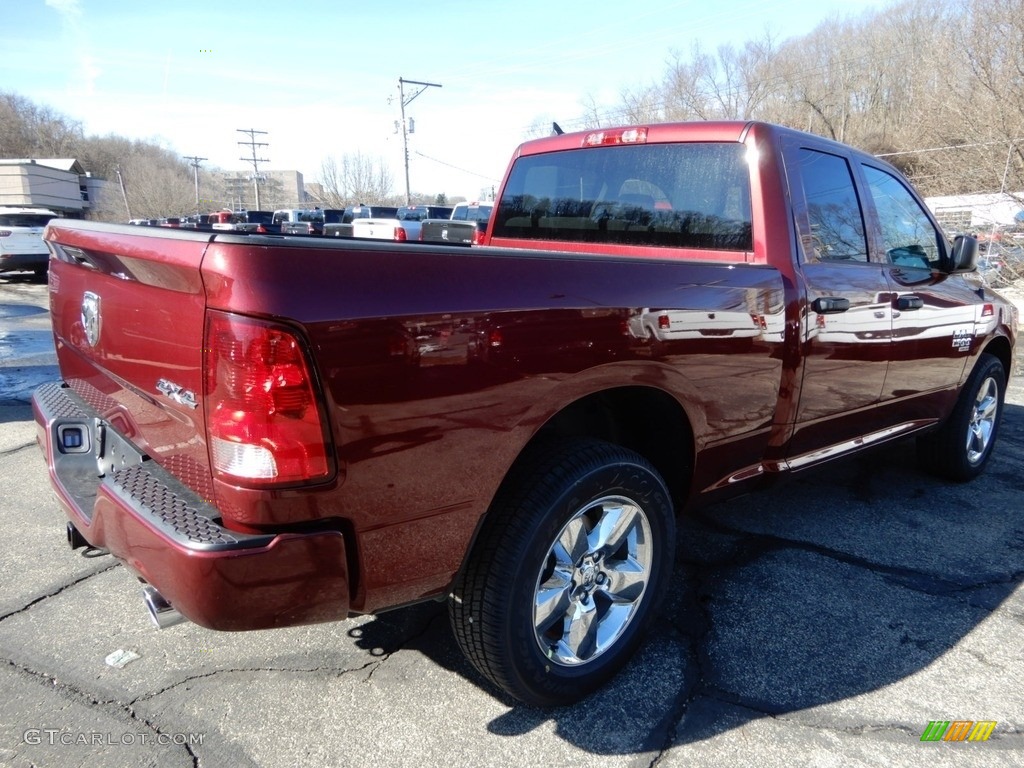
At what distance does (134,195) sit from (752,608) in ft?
268

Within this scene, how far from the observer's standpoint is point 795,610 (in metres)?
2.94

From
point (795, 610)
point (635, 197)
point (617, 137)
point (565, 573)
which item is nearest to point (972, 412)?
point (795, 610)

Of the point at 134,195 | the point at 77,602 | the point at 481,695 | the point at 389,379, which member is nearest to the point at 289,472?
the point at 389,379

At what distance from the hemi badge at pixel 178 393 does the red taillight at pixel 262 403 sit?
12cm

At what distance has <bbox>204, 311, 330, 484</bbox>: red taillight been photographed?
153 cm

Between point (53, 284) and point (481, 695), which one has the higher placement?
point (53, 284)

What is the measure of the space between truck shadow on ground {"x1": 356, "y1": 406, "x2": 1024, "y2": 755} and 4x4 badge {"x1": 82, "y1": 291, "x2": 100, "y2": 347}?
1.45 metres

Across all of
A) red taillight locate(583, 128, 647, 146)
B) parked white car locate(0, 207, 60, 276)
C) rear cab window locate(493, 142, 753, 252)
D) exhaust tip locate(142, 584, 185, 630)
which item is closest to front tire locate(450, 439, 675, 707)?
exhaust tip locate(142, 584, 185, 630)

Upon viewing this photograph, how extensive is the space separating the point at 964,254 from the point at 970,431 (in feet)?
4.47

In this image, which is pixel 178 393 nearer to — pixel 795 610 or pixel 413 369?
pixel 413 369

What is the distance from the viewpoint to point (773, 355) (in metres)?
2.74

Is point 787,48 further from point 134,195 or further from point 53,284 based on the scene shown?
point 134,195

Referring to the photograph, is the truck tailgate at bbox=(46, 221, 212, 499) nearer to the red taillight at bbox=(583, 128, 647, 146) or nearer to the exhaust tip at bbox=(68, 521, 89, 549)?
the exhaust tip at bbox=(68, 521, 89, 549)

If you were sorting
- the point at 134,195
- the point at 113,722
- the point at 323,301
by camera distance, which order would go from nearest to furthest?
1. the point at 323,301
2. the point at 113,722
3. the point at 134,195
